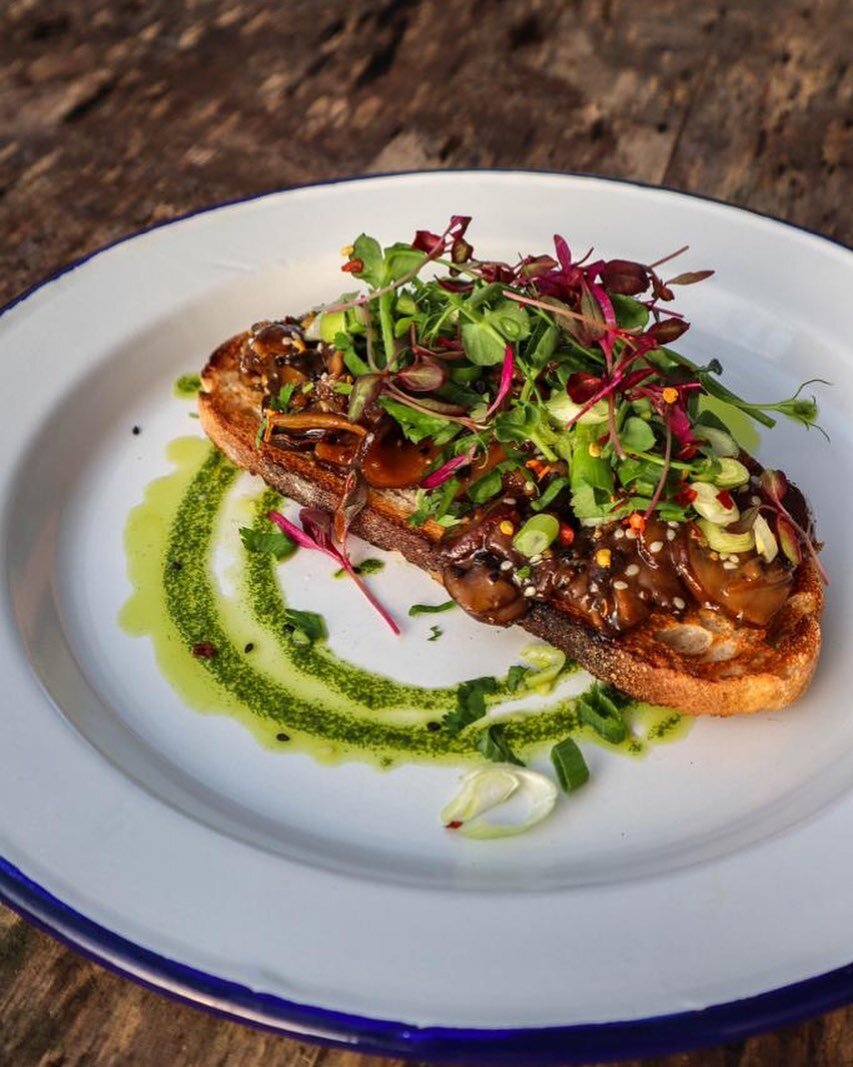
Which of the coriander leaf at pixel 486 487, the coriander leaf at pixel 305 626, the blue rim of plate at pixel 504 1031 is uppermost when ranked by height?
the coriander leaf at pixel 486 487

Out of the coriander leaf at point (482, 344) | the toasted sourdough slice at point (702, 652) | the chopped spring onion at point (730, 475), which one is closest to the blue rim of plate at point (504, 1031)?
the toasted sourdough slice at point (702, 652)

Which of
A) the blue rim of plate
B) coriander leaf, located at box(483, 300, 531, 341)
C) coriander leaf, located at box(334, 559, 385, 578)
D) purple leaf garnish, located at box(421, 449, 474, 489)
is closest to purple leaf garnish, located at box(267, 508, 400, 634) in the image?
coriander leaf, located at box(334, 559, 385, 578)

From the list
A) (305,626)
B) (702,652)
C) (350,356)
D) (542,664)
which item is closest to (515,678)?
(542,664)

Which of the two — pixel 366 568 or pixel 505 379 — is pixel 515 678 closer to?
pixel 366 568

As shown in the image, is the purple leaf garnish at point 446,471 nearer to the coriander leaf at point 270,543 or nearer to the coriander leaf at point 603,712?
the coriander leaf at point 270,543

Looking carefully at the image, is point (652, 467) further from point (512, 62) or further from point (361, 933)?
point (512, 62)

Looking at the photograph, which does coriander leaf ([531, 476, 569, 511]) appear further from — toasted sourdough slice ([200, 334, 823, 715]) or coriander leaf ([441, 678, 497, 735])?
coriander leaf ([441, 678, 497, 735])

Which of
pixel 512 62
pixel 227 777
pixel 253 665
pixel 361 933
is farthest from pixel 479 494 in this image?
pixel 512 62
